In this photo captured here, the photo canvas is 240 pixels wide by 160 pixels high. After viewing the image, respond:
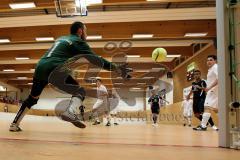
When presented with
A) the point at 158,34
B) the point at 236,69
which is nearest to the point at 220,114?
the point at 236,69

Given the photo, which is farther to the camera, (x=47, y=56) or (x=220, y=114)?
(x=47, y=56)

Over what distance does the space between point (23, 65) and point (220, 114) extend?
21.0 m

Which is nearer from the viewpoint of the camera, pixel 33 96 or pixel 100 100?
pixel 33 96

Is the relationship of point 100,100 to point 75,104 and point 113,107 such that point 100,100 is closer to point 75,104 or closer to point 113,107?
point 113,107

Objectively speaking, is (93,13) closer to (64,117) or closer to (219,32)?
(64,117)

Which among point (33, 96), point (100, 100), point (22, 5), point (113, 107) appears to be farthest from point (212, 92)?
point (22, 5)

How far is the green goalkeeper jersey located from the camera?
400 centimetres

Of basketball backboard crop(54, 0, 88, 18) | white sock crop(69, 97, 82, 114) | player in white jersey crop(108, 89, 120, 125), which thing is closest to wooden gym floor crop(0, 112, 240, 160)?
white sock crop(69, 97, 82, 114)

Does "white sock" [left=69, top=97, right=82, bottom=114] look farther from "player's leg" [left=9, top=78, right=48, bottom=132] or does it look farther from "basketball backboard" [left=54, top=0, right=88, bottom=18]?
"basketball backboard" [left=54, top=0, right=88, bottom=18]

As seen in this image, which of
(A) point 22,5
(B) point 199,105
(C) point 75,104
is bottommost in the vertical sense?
(C) point 75,104

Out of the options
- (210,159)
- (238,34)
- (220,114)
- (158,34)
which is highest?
(158,34)

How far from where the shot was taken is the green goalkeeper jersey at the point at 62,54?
400 cm

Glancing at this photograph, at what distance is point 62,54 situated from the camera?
13.4 ft

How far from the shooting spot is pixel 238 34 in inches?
104
